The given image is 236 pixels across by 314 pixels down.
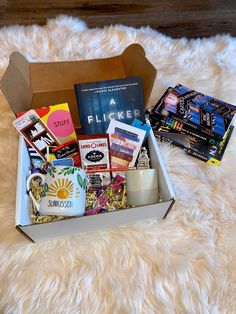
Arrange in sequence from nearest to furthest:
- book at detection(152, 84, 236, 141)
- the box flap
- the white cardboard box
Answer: the white cardboard box, the box flap, book at detection(152, 84, 236, 141)

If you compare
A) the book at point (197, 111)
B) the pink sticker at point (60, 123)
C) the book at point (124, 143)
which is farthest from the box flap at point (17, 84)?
the book at point (197, 111)

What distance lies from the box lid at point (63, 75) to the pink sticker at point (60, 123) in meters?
0.08

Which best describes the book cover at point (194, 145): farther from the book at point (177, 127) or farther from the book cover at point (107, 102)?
the book cover at point (107, 102)

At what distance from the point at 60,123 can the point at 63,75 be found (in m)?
0.19

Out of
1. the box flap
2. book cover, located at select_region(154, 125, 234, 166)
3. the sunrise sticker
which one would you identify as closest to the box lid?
the box flap

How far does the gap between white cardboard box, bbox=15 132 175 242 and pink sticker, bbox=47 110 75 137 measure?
0.09 metres

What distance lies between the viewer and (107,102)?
86 centimetres

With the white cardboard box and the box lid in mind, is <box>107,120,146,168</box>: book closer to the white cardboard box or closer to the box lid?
the white cardboard box

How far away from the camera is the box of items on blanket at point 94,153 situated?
75 centimetres

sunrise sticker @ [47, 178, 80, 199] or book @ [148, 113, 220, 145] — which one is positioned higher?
book @ [148, 113, 220, 145]

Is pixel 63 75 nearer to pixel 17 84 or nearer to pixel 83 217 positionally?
pixel 17 84

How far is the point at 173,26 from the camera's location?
4.98 feet

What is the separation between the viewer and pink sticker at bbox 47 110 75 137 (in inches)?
33.8

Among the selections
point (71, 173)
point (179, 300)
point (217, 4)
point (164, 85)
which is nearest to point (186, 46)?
point (164, 85)
